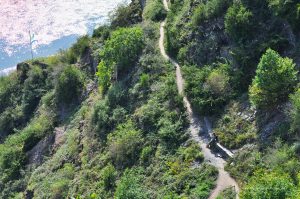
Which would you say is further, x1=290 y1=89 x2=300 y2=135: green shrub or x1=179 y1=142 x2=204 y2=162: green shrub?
x1=179 y1=142 x2=204 y2=162: green shrub

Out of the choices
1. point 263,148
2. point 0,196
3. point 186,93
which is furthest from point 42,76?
point 263,148

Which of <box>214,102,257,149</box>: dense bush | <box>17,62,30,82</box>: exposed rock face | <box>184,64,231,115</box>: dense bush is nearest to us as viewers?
<box>214,102,257,149</box>: dense bush

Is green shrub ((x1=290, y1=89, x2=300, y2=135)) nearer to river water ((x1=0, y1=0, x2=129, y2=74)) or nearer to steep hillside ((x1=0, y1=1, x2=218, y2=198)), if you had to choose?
steep hillside ((x1=0, y1=1, x2=218, y2=198))

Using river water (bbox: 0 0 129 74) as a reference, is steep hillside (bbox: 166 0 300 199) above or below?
above

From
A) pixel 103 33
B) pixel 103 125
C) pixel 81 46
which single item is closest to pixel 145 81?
pixel 103 125

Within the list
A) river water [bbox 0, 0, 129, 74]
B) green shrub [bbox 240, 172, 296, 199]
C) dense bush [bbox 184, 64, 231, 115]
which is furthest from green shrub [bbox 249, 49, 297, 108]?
river water [bbox 0, 0, 129, 74]
